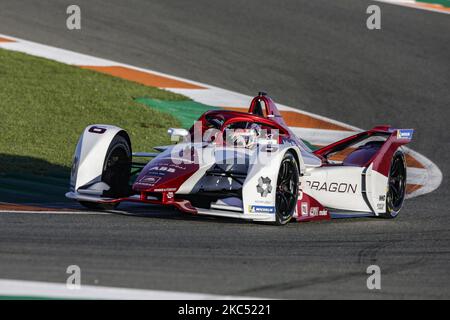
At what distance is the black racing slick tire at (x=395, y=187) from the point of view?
1098 cm

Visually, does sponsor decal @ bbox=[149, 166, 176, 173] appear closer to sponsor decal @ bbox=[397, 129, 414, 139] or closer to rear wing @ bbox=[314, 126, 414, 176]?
rear wing @ bbox=[314, 126, 414, 176]

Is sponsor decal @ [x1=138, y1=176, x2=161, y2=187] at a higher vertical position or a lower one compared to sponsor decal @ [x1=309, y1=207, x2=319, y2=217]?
higher

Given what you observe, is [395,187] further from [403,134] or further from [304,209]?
[304,209]

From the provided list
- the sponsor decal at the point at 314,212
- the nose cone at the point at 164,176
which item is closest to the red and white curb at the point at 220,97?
the sponsor decal at the point at 314,212

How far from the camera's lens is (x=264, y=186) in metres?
9.34

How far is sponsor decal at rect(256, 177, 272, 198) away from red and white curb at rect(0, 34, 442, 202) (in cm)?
467

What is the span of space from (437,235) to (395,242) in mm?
749

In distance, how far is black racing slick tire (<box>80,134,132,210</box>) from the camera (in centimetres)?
1012

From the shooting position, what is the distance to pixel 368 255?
8.40 meters

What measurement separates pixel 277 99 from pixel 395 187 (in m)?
7.13

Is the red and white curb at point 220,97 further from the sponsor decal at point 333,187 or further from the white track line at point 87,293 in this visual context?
the white track line at point 87,293

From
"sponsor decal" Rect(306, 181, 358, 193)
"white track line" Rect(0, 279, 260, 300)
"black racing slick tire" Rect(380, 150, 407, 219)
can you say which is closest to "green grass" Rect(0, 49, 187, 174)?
"sponsor decal" Rect(306, 181, 358, 193)

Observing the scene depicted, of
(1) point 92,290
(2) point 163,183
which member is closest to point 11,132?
(2) point 163,183
